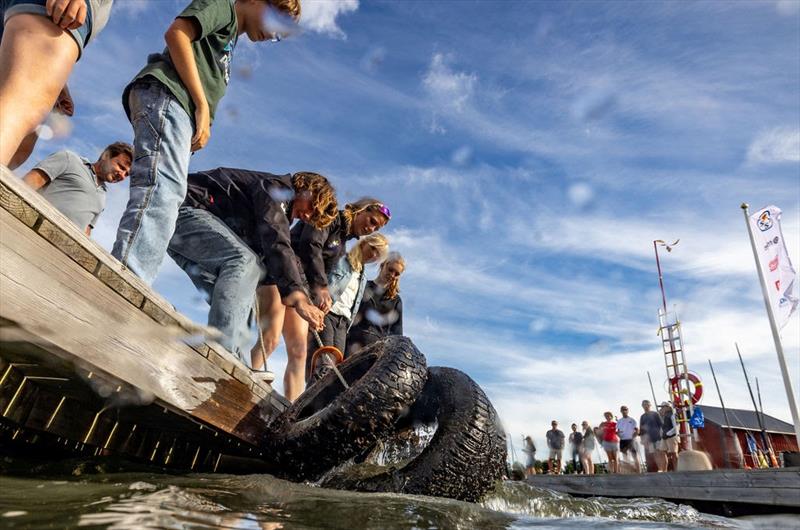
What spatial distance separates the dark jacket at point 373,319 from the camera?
5.86 metres

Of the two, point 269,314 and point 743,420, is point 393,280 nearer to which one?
point 269,314

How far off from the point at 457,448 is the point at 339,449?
0.63 meters

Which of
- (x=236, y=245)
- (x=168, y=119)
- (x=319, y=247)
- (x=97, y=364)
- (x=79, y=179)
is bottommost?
(x=97, y=364)

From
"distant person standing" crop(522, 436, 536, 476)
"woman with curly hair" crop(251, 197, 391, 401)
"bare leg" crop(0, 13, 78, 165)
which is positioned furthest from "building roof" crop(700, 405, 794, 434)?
"bare leg" crop(0, 13, 78, 165)

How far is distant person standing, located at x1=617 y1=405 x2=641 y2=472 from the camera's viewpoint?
12.9 meters

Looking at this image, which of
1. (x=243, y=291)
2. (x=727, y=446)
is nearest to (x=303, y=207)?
(x=243, y=291)

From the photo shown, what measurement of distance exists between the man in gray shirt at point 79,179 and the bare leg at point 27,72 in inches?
58.4

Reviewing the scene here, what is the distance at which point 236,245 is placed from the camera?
3.10 meters

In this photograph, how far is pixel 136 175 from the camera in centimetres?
233

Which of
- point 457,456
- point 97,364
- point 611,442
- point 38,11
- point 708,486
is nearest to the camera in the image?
point 97,364

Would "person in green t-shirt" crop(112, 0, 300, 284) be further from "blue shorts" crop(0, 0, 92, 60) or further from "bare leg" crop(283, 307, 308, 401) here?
"bare leg" crop(283, 307, 308, 401)

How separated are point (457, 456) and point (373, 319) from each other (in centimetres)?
337

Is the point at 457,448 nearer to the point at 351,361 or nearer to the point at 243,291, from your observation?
the point at 351,361

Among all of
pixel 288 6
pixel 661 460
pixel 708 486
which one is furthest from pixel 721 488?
pixel 288 6
